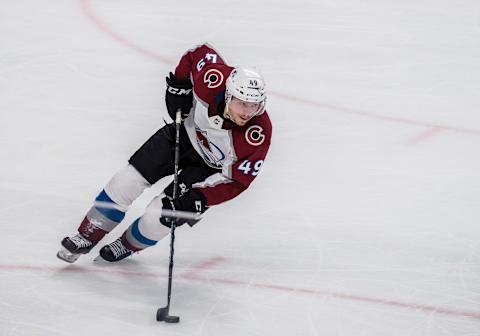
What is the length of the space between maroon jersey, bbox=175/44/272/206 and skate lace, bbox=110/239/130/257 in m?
0.56

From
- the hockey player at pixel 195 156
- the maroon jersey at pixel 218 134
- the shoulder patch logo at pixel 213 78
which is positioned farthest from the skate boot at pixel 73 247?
the shoulder patch logo at pixel 213 78

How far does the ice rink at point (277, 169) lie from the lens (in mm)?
4441

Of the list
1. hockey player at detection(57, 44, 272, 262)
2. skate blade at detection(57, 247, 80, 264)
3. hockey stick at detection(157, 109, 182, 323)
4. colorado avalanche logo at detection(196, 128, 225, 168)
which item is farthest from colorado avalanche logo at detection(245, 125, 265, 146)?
skate blade at detection(57, 247, 80, 264)

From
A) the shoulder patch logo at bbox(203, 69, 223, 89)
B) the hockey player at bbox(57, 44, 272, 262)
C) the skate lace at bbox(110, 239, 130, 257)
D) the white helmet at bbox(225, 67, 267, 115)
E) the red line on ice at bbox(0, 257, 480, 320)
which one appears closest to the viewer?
the white helmet at bbox(225, 67, 267, 115)

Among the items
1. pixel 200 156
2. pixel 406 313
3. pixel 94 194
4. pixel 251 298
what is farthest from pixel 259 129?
pixel 94 194

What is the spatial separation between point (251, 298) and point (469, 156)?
83.7 inches

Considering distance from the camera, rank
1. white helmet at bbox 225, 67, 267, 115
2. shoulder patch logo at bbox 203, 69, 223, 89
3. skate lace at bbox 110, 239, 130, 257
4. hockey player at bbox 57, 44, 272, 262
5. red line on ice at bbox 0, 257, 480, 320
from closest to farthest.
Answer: white helmet at bbox 225, 67, 267, 115, hockey player at bbox 57, 44, 272, 262, shoulder patch logo at bbox 203, 69, 223, 89, red line on ice at bbox 0, 257, 480, 320, skate lace at bbox 110, 239, 130, 257

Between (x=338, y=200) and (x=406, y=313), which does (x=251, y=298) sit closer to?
(x=406, y=313)

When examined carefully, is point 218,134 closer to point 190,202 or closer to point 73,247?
point 190,202

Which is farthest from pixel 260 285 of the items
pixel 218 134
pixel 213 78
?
pixel 213 78

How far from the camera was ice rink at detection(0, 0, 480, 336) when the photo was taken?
4.44 m

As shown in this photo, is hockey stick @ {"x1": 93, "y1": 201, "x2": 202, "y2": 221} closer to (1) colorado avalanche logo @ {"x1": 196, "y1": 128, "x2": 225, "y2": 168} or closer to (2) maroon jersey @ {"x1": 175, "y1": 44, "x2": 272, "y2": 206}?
(2) maroon jersey @ {"x1": 175, "y1": 44, "x2": 272, "y2": 206}

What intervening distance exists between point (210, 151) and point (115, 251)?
0.66 m

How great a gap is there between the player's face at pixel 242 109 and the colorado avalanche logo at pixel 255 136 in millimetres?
59
